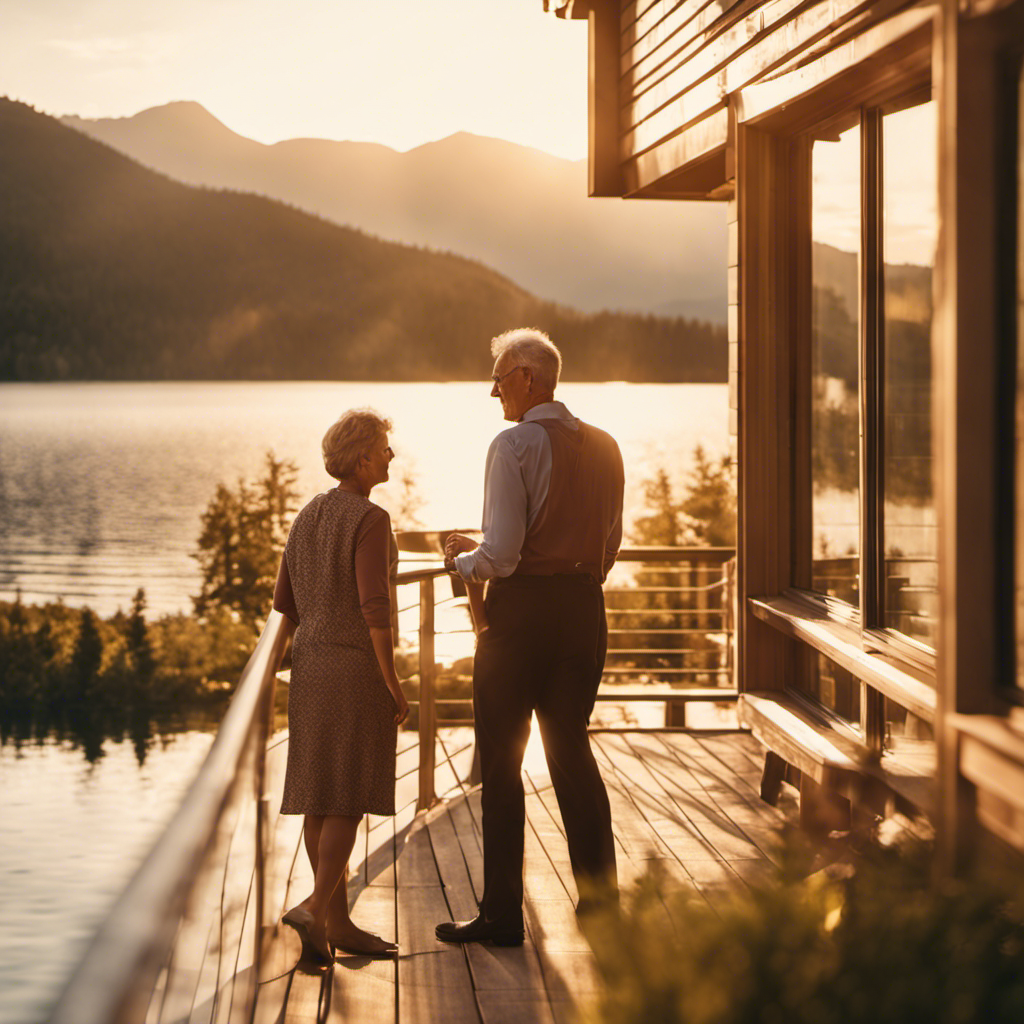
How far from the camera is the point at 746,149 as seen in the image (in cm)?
467

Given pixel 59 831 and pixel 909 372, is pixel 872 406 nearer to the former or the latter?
pixel 909 372

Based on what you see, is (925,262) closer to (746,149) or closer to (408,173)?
(746,149)

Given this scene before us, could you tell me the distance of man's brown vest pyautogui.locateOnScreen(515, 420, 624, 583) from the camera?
352 cm

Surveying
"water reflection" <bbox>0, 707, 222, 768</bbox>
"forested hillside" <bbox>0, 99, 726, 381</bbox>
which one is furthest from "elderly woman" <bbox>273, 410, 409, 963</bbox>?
"forested hillside" <bbox>0, 99, 726, 381</bbox>

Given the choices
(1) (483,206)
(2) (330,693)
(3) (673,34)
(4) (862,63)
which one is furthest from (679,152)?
(1) (483,206)

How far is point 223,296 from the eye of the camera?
82125 millimetres

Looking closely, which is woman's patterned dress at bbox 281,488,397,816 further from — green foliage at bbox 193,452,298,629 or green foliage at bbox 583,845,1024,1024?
green foliage at bbox 193,452,298,629

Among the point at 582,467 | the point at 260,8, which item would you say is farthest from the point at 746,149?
the point at 260,8

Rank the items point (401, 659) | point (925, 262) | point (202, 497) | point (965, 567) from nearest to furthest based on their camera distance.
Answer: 1. point (965, 567)
2. point (925, 262)
3. point (401, 659)
4. point (202, 497)

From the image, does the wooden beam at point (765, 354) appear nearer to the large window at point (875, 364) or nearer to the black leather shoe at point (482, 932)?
the large window at point (875, 364)

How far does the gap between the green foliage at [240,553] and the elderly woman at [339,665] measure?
3535cm

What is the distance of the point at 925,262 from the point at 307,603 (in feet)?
6.26

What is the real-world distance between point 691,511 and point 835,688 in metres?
22.1

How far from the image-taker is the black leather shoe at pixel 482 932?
3689 mm
